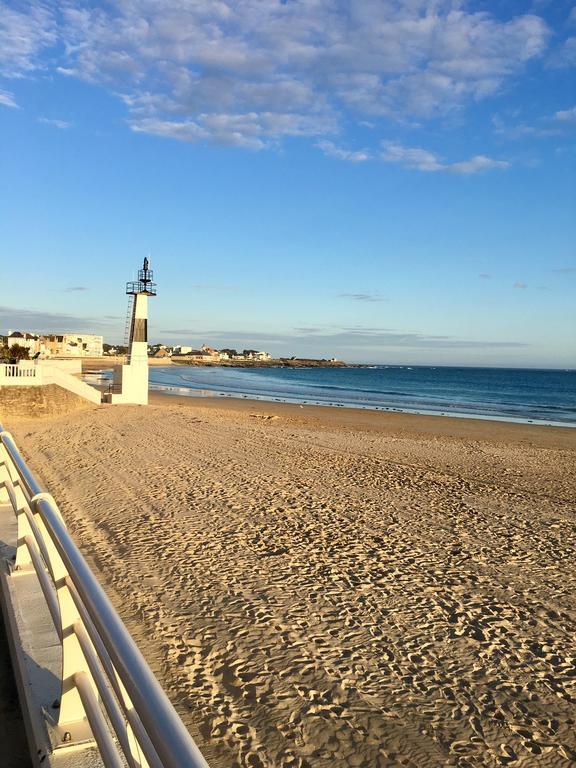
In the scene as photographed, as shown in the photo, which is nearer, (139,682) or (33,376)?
(139,682)

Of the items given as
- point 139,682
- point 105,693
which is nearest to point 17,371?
point 105,693

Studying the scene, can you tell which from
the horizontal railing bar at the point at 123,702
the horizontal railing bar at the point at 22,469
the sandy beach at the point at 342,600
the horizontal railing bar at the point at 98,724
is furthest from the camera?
the sandy beach at the point at 342,600

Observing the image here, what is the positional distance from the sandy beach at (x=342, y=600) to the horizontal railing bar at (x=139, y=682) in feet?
5.91

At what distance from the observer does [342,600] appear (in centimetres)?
532

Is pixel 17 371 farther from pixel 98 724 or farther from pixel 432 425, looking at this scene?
pixel 98 724

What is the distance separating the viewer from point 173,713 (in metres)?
1.28

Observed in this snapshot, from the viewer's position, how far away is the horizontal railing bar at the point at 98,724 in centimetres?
184

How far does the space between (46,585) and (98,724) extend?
1.25 m

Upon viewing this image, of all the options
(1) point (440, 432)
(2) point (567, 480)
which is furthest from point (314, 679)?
(1) point (440, 432)

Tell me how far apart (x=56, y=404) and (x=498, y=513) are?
1560 centimetres

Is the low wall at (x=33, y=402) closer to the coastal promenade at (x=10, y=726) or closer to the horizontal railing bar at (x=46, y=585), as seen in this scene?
the horizontal railing bar at (x=46, y=585)

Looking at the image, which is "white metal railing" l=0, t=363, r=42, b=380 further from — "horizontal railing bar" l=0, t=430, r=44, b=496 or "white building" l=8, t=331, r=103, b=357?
"white building" l=8, t=331, r=103, b=357

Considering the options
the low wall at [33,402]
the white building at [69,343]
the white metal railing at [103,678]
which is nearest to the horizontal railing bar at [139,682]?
the white metal railing at [103,678]

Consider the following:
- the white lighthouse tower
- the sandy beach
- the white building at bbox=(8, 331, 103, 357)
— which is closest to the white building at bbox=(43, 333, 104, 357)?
→ the white building at bbox=(8, 331, 103, 357)
